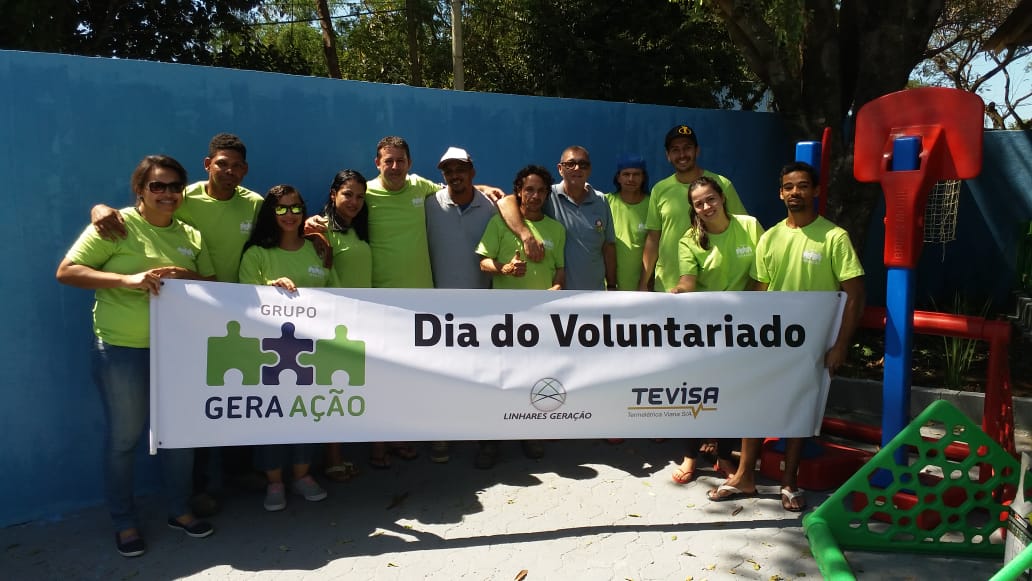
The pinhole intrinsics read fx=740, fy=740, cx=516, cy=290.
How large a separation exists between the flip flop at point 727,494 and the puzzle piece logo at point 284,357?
2141 mm

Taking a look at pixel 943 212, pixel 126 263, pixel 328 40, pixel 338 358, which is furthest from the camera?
pixel 328 40

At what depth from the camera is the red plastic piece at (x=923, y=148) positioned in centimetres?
381

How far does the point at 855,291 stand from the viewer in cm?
400

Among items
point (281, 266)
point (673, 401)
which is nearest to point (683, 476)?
point (673, 401)

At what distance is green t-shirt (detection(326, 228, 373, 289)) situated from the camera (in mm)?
4340

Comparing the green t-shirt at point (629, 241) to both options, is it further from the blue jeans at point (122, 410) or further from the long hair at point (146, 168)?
the blue jeans at point (122, 410)

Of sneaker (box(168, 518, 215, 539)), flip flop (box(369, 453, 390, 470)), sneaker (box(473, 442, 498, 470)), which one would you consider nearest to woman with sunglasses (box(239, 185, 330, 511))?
sneaker (box(168, 518, 215, 539))

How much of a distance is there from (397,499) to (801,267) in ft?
8.78

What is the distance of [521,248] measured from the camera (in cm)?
455

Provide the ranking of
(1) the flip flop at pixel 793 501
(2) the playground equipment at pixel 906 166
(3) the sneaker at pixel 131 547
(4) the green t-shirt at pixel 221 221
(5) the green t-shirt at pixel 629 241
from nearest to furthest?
(3) the sneaker at pixel 131 547, (2) the playground equipment at pixel 906 166, (4) the green t-shirt at pixel 221 221, (1) the flip flop at pixel 793 501, (5) the green t-shirt at pixel 629 241

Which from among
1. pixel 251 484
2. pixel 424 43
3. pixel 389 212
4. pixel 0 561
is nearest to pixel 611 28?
pixel 424 43

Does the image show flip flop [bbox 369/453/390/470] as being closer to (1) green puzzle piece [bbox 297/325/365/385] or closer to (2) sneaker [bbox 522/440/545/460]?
(2) sneaker [bbox 522/440/545/460]

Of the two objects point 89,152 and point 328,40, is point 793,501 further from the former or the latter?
point 328,40

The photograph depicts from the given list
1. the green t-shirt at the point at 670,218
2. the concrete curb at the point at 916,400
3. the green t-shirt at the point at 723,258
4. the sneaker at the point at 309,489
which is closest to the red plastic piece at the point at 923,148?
the green t-shirt at the point at 723,258
